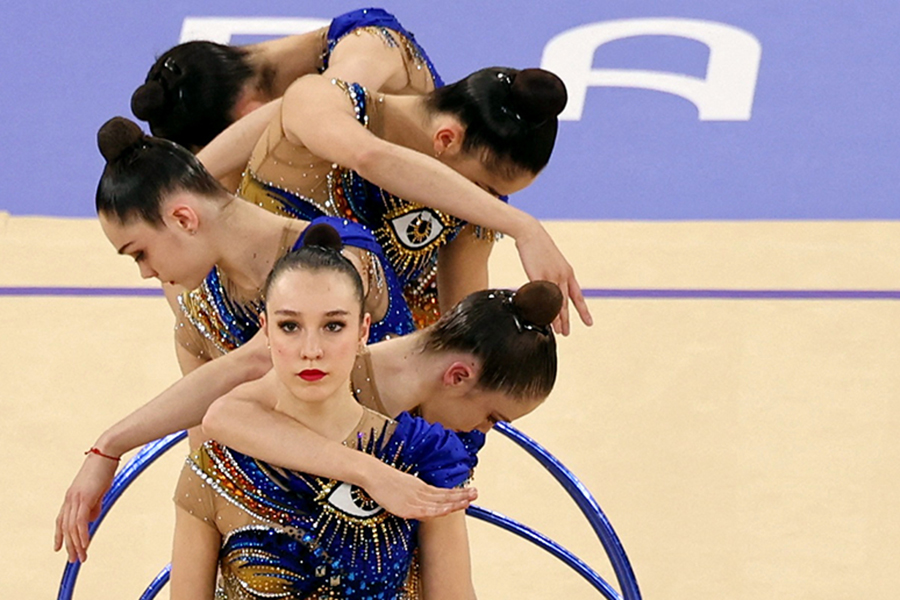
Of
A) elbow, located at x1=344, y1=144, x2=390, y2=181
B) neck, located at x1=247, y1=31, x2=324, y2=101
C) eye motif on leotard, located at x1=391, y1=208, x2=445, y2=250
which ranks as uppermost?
neck, located at x1=247, y1=31, x2=324, y2=101

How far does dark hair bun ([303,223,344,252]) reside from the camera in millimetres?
2055

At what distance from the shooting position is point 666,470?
3.82 meters

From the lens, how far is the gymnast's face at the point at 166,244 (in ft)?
7.22

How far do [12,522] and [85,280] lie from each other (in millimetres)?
1150

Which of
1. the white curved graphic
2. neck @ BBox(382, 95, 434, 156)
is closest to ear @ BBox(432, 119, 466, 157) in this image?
neck @ BBox(382, 95, 434, 156)

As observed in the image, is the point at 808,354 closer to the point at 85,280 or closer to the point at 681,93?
the point at 681,93

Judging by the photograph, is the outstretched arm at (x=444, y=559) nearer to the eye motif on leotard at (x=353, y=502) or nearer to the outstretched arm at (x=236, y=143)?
the eye motif on leotard at (x=353, y=502)

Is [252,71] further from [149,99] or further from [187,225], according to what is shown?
[187,225]

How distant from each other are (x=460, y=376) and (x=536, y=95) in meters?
0.48

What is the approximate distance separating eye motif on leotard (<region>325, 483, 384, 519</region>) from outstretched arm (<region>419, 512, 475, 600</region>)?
0.11m

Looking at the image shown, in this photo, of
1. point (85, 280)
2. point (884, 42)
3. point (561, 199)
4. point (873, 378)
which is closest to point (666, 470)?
point (873, 378)

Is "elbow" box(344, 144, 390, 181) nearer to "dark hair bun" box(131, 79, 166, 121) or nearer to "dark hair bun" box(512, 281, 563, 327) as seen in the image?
"dark hair bun" box(512, 281, 563, 327)

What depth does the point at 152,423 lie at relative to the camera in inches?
88.1

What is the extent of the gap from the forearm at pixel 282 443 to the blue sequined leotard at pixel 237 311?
13.5 inches
